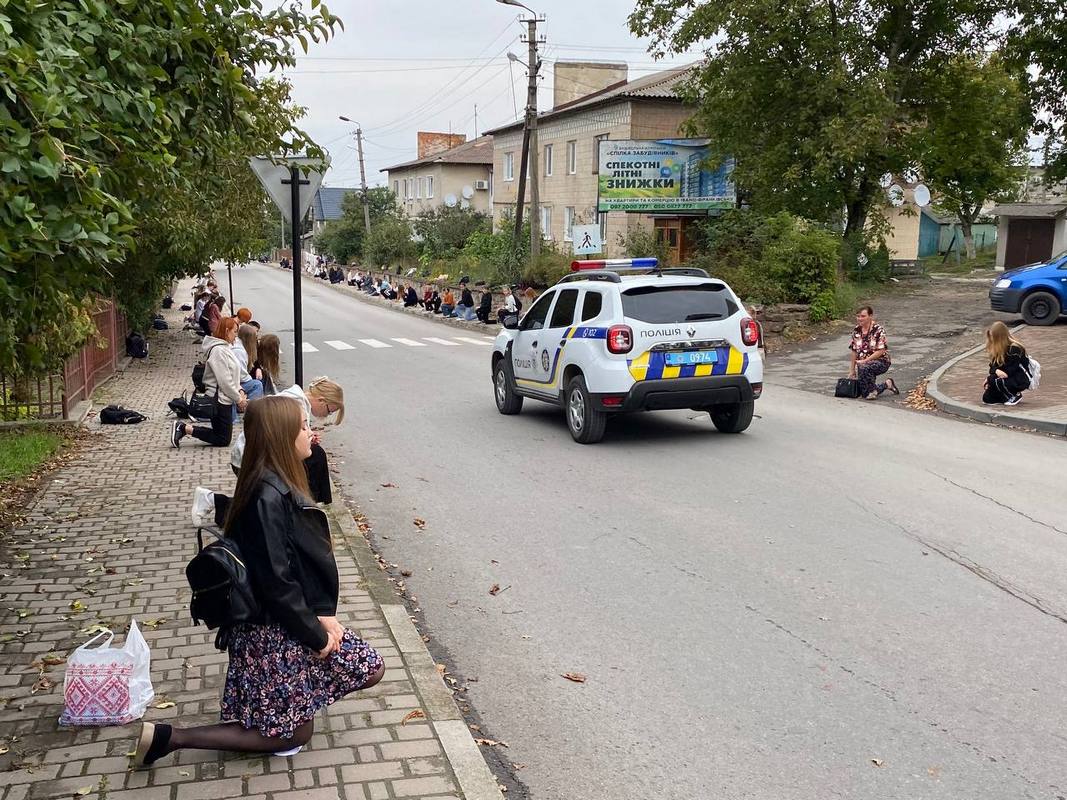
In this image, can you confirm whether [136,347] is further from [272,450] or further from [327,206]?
[327,206]

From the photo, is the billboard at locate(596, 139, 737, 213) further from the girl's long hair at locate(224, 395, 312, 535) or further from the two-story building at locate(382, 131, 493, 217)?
the girl's long hair at locate(224, 395, 312, 535)

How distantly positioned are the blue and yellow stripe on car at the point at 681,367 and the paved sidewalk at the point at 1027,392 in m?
4.06

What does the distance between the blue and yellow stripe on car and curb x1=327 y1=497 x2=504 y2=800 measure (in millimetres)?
4759

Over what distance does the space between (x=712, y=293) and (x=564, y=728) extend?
766 cm

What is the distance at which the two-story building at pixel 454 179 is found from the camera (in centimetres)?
6603

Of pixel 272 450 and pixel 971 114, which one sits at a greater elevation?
pixel 971 114

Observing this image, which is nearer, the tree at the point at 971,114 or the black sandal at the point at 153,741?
the black sandal at the point at 153,741

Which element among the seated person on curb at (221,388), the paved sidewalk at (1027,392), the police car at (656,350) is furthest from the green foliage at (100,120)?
the paved sidewalk at (1027,392)

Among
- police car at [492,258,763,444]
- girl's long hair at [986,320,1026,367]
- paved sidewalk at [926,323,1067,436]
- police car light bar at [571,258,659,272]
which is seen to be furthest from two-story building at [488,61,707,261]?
police car at [492,258,763,444]

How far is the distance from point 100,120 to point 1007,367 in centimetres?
1224

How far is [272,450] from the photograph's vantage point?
3.91 meters

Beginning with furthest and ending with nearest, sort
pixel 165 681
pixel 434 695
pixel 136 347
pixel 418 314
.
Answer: pixel 418 314
pixel 136 347
pixel 165 681
pixel 434 695

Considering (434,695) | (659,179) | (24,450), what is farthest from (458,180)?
(434,695)

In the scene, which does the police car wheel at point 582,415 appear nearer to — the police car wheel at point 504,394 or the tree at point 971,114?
the police car wheel at point 504,394
